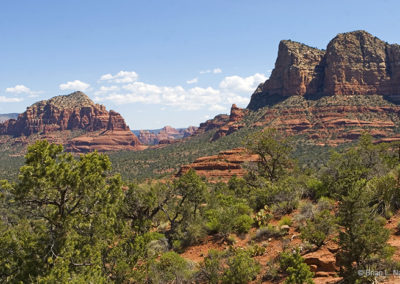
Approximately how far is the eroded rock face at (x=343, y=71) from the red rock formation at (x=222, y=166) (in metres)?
67.2

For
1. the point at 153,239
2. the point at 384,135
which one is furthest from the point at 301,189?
the point at 384,135

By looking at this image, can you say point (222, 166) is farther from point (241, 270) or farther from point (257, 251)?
point (241, 270)

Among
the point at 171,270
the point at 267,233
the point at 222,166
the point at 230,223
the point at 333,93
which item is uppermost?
the point at 333,93

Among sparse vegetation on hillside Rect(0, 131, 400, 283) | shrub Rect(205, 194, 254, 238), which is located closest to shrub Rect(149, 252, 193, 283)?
sparse vegetation on hillside Rect(0, 131, 400, 283)

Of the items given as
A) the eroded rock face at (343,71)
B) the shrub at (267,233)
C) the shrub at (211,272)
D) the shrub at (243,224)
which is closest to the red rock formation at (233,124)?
the eroded rock face at (343,71)

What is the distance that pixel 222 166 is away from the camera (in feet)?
260

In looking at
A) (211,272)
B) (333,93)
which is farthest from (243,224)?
(333,93)

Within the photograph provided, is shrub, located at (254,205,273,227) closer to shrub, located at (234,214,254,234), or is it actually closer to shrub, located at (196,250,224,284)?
shrub, located at (234,214,254,234)

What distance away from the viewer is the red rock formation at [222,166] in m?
75.9

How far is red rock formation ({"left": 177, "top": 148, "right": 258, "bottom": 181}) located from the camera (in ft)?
249

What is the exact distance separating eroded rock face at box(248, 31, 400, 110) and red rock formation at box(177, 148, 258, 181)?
67210mm

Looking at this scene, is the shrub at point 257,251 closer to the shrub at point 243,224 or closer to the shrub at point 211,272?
the shrub at point 211,272

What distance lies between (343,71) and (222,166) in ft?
290

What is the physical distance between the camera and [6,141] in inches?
7785
